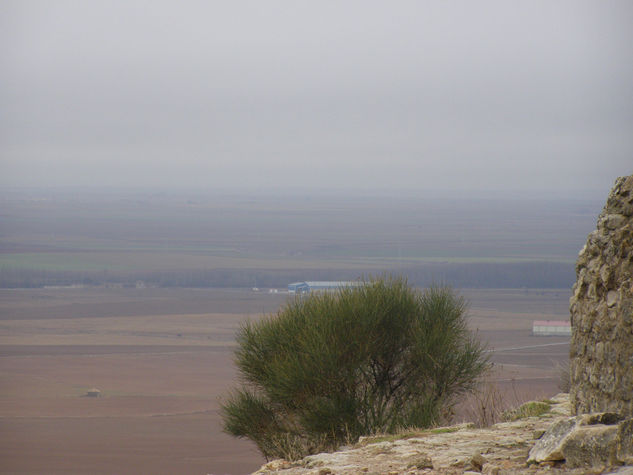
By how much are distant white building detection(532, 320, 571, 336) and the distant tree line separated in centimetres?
4192

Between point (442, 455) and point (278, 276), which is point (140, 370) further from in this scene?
point (442, 455)

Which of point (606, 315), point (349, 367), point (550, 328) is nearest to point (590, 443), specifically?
point (606, 315)

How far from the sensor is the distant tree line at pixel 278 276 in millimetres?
166250

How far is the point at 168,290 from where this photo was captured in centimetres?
16388

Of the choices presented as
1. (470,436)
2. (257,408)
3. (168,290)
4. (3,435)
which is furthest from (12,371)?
(470,436)

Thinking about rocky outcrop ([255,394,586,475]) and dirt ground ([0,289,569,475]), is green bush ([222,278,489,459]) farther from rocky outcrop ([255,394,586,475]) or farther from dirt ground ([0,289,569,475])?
rocky outcrop ([255,394,586,475])

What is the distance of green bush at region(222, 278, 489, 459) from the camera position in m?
15.8

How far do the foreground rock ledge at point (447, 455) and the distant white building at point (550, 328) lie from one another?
101283mm

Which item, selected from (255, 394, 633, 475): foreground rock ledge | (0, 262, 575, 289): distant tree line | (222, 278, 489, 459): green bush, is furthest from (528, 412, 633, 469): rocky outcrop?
(0, 262, 575, 289): distant tree line

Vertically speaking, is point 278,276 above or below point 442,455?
above

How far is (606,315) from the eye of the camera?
924 centimetres

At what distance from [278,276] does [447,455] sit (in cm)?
16602

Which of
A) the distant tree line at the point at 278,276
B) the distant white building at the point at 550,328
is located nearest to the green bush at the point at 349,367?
the distant white building at the point at 550,328

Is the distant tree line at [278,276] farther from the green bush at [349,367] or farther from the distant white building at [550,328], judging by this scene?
the green bush at [349,367]
